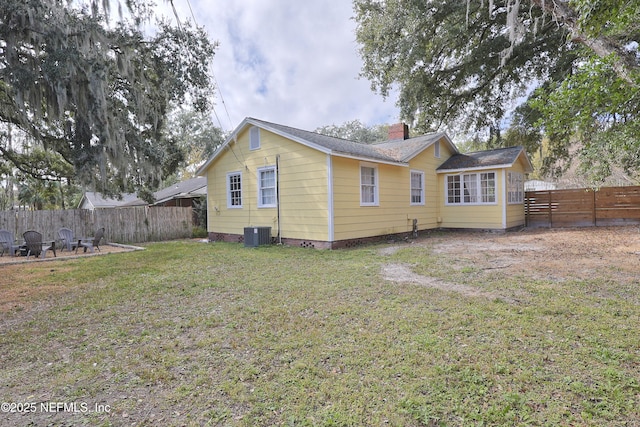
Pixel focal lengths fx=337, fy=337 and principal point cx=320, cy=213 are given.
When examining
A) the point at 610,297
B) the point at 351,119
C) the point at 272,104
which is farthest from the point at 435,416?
the point at 351,119

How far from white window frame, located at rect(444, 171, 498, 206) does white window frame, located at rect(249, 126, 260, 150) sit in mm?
7885

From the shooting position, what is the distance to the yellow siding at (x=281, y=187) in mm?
9914

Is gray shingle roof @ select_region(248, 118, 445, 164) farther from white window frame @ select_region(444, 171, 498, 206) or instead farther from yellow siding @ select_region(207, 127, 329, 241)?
white window frame @ select_region(444, 171, 498, 206)

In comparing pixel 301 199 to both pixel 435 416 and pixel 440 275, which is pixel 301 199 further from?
pixel 435 416

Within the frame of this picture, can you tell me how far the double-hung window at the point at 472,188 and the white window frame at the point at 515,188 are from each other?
83 cm

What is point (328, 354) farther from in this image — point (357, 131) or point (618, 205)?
point (357, 131)

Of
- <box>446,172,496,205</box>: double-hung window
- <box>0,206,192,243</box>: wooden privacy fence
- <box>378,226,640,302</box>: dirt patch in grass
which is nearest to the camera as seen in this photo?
<box>378,226,640,302</box>: dirt patch in grass

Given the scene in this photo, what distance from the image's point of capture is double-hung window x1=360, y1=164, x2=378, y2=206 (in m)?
10.8

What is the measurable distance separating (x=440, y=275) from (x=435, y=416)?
13.3 feet

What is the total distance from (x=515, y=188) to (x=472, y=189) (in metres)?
2.09

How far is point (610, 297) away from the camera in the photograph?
4465 millimetres

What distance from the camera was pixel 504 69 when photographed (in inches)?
553

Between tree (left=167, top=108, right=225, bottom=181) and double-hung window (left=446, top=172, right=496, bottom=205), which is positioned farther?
tree (left=167, top=108, right=225, bottom=181)

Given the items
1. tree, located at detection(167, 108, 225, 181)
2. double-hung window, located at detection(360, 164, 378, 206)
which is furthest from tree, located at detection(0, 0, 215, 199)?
tree, located at detection(167, 108, 225, 181)
